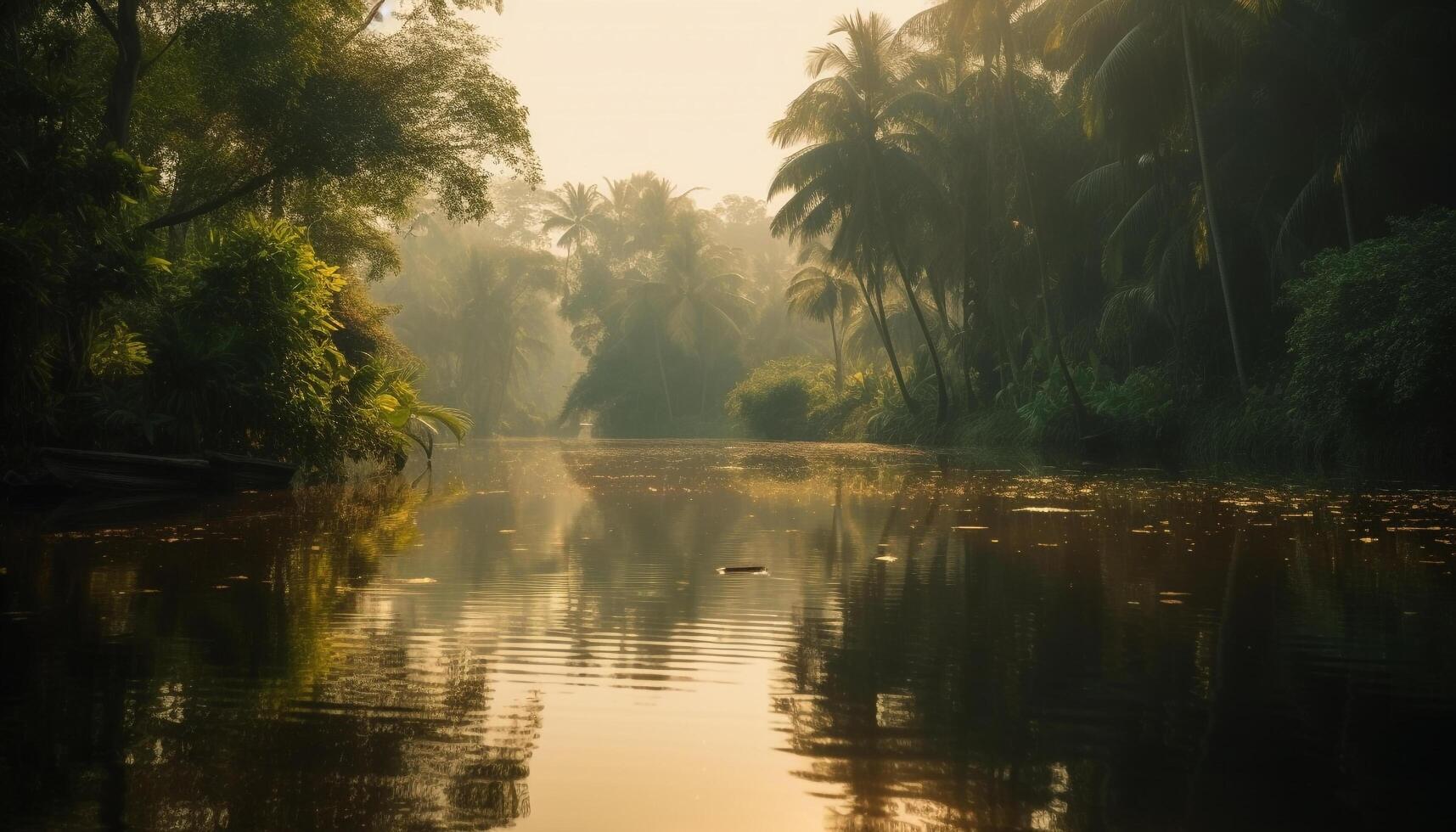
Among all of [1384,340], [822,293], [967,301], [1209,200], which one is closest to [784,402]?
[822,293]

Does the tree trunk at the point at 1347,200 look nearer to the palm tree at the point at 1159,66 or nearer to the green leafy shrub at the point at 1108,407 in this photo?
the palm tree at the point at 1159,66

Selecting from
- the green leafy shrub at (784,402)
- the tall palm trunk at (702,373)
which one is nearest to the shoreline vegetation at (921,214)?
the green leafy shrub at (784,402)

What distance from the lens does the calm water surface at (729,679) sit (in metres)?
3.43

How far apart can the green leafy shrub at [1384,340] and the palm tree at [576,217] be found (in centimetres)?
5954

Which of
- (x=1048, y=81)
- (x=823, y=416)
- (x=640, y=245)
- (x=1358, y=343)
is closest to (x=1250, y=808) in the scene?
(x=1358, y=343)

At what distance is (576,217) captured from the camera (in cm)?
7762

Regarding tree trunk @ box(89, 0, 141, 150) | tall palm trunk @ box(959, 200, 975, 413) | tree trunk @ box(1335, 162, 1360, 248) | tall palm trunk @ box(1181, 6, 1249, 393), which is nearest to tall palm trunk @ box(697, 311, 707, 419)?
tall palm trunk @ box(959, 200, 975, 413)

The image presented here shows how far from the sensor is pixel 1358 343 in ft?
59.9

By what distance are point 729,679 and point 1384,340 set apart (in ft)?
52.3

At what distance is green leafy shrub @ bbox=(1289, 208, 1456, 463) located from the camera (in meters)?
17.0

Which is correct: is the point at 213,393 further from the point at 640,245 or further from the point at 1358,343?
the point at 640,245

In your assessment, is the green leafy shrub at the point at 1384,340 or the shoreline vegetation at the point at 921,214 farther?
the green leafy shrub at the point at 1384,340

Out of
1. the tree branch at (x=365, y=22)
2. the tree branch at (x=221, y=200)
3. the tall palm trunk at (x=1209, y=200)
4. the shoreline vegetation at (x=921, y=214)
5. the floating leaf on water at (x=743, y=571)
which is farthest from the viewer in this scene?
the tall palm trunk at (x=1209, y=200)

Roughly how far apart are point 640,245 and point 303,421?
2151 inches
